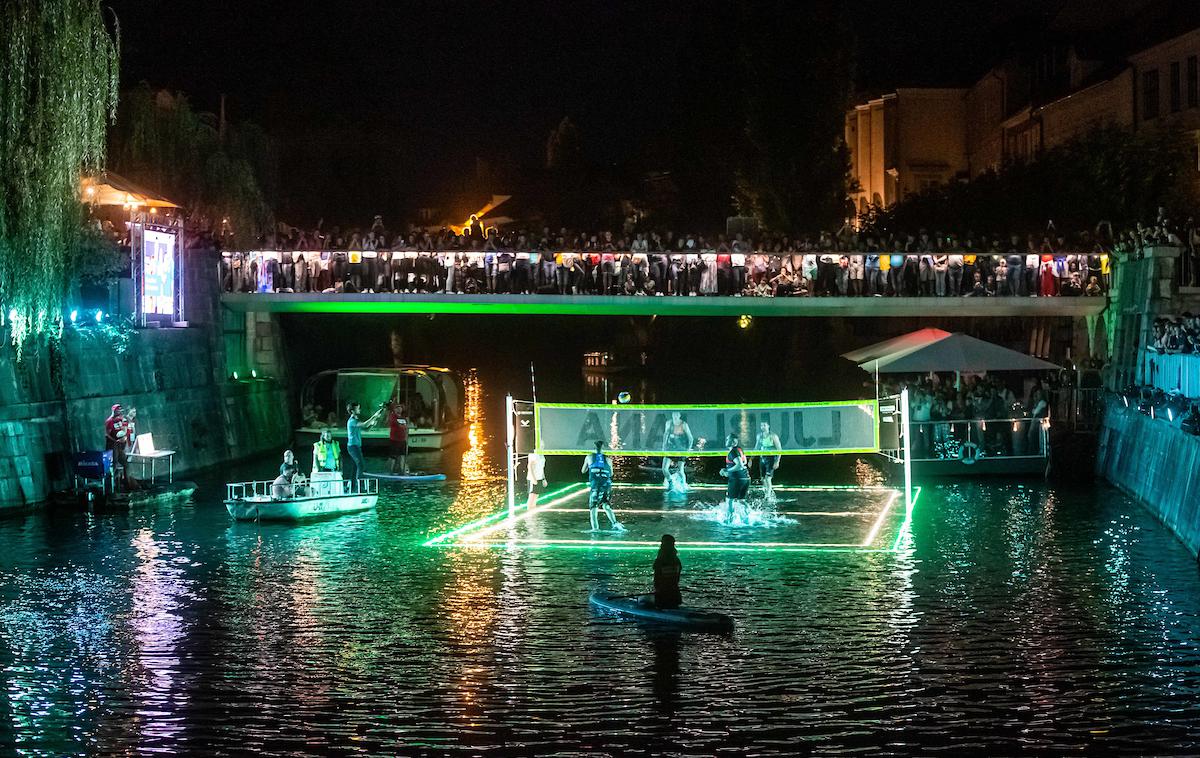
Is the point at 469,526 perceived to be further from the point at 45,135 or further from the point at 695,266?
the point at 695,266

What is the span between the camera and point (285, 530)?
32.5 m

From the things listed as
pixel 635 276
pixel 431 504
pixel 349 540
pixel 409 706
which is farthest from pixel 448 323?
pixel 409 706

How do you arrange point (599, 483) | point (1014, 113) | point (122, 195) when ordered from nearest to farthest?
point (599, 483) → point (122, 195) → point (1014, 113)

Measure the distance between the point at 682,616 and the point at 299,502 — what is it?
14.0m

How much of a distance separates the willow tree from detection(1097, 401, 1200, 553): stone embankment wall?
2415 centimetres

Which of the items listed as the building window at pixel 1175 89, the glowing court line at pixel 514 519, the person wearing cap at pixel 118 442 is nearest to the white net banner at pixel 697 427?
the glowing court line at pixel 514 519

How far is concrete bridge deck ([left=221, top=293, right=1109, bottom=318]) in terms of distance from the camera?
50.1 m

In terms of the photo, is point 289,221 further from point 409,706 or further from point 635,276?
point 409,706

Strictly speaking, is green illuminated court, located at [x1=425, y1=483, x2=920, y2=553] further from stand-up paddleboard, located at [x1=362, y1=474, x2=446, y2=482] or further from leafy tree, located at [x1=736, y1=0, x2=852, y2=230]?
leafy tree, located at [x1=736, y1=0, x2=852, y2=230]

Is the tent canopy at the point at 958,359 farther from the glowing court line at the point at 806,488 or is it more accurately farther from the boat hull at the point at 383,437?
the boat hull at the point at 383,437

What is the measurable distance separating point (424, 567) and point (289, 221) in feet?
184

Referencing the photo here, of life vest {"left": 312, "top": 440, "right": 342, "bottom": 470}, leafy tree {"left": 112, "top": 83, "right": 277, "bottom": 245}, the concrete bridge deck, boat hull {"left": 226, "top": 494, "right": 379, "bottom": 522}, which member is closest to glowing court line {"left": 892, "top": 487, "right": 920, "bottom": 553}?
boat hull {"left": 226, "top": 494, "right": 379, "bottom": 522}

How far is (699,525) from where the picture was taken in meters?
31.8

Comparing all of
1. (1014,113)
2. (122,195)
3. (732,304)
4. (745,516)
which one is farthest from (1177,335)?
(1014,113)
